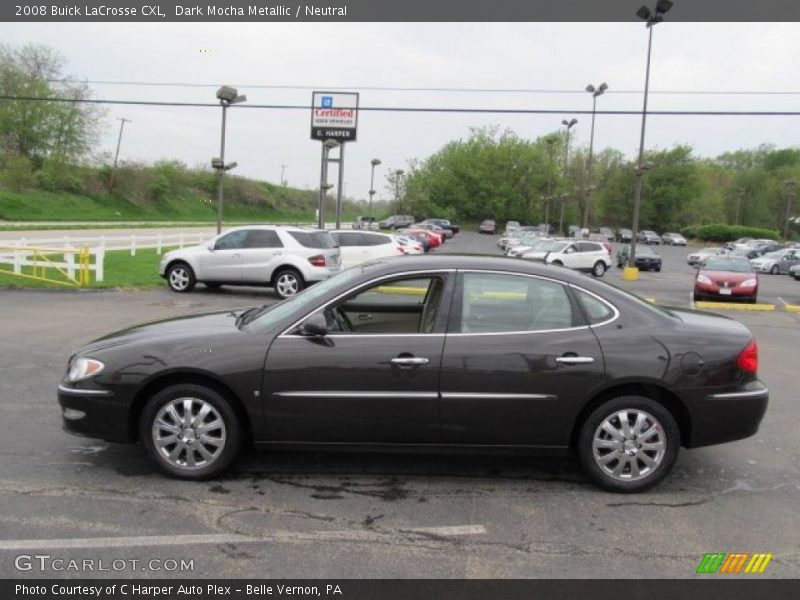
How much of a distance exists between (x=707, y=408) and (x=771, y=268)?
41.5 m

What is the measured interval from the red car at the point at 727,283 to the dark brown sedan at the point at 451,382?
15876mm

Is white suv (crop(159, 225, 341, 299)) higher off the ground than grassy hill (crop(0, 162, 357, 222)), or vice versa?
grassy hill (crop(0, 162, 357, 222))

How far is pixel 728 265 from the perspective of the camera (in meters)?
20.0

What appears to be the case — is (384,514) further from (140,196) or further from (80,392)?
(140,196)

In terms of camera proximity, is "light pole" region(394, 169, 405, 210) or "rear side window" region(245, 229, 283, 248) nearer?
"rear side window" region(245, 229, 283, 248)

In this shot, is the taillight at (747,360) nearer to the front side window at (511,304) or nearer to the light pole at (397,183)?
the front side window at (511,304)

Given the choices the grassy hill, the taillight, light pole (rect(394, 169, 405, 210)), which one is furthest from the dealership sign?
light pole (rect(394, 169, 405, 210))

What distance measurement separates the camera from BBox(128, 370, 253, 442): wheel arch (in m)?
4.45

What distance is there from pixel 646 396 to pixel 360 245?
16081mm

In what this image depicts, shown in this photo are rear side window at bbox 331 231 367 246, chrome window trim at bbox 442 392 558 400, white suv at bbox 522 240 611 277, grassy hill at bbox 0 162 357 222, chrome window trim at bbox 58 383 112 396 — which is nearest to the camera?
chrome window trim at bbox 442 392 558 400

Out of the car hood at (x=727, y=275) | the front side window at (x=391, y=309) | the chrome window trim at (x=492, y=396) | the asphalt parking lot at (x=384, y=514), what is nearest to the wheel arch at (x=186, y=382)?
the asphalt parking lot at (x=384, y=514)

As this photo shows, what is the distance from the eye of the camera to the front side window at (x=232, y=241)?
51.9 feet
